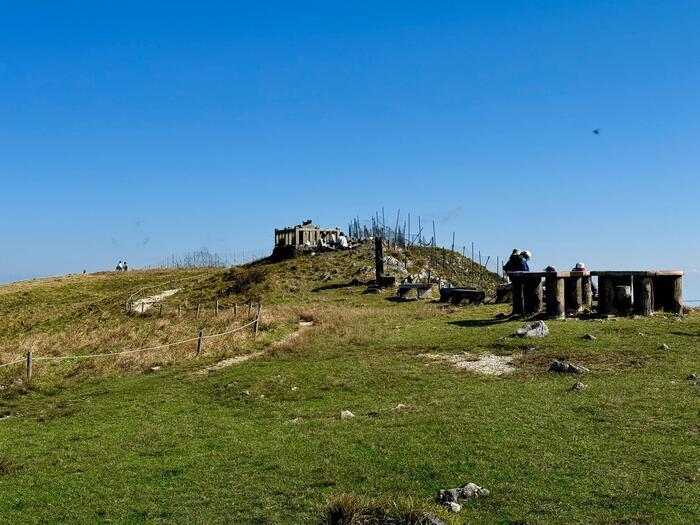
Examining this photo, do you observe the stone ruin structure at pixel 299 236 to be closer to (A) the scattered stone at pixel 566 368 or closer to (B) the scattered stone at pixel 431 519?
(A) the scattered stone at pixel 566 368

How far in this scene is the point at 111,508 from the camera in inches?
423

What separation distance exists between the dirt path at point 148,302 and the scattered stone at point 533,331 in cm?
3074

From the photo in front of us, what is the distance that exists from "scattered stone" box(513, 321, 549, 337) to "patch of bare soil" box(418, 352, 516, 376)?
3239mm

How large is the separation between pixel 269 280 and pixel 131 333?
2328 cm

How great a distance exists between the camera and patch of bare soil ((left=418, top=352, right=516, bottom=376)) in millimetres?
20047

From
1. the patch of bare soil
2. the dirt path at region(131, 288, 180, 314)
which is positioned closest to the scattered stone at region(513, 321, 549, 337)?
the patch of bare soil

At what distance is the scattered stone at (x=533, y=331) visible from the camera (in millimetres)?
25359

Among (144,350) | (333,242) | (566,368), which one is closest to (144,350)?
(144,350)

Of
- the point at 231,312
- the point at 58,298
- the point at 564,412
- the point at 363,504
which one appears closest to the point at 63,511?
the point at 363,504

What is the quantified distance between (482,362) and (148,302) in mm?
44467

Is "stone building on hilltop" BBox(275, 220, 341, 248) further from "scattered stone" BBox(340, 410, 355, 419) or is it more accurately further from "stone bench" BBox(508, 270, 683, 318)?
"scattered stone" BBox(340, 410, 355, 419)

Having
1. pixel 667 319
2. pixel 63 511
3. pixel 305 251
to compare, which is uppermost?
pixel 305 251

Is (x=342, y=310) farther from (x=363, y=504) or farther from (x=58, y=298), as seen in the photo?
(x=58, y=298)

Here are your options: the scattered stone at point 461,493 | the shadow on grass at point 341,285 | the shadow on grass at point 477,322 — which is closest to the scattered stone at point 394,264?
the shadow on grass at point 341,285
